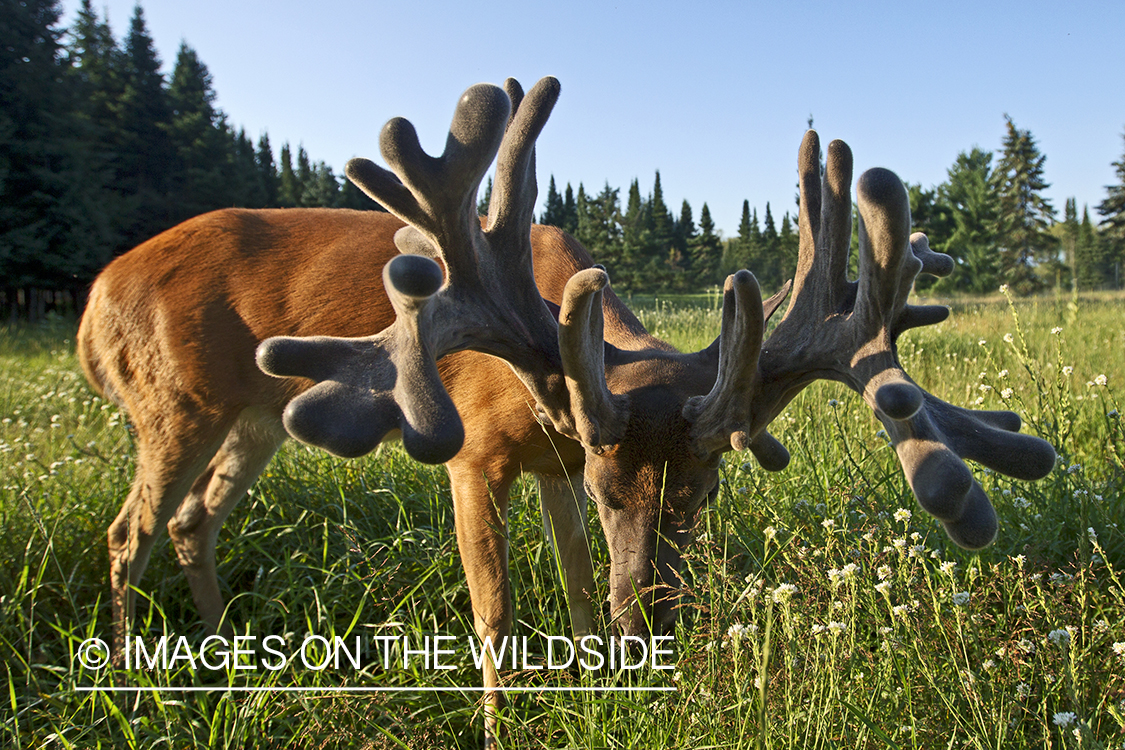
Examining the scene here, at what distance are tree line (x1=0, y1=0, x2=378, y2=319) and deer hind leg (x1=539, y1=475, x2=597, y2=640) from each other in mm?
23929

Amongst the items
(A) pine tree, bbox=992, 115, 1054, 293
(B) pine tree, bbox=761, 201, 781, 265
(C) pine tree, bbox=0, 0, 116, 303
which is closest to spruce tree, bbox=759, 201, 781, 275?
(B) pine tree, bbox=761, 201, 781, 265

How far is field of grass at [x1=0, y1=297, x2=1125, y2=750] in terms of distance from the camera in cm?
167

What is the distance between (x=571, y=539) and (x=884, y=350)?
1650 millimetres

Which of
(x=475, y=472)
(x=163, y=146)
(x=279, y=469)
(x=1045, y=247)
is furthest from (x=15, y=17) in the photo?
(x=1045, y=247)

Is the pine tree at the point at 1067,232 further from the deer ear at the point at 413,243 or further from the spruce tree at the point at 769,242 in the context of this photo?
the deer ear at the point at 413,243

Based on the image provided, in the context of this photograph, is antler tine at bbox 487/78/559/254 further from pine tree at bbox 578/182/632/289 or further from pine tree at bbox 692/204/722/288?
pine tree at bbox 692/204/722/288

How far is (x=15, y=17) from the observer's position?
20.9 m

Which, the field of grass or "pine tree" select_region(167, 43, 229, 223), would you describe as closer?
the field of grass

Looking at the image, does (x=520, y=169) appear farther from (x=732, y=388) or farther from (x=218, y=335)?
(x=218, y=335)

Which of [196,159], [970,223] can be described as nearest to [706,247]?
[970,223]

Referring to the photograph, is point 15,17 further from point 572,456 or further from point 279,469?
point 572,456

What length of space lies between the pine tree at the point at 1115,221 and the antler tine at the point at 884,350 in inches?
2911

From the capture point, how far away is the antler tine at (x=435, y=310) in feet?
4.79

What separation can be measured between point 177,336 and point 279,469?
1.20 m
